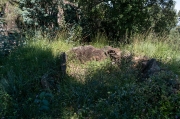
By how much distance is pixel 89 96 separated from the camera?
320 cm

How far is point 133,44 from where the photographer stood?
5863 mm

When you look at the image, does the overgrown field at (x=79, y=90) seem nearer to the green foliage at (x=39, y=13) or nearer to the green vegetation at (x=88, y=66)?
the green vegetation at (x=88, y=66)

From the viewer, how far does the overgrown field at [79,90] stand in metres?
2.79

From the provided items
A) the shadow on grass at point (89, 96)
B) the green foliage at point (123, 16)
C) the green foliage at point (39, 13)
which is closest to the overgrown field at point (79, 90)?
the shadow on grass at point (89, 96)

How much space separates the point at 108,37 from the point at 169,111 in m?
4.88

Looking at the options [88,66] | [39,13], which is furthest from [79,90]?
[39,13]

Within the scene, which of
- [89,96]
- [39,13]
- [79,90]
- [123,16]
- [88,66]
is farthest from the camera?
[39,13]

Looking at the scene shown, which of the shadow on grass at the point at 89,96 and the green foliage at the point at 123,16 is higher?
the green foliage at the point at 123,16

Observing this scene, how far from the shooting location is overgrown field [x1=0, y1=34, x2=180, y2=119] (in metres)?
2.79

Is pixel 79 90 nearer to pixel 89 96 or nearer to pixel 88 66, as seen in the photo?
pixel 89 96

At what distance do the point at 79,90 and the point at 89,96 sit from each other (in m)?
0.25

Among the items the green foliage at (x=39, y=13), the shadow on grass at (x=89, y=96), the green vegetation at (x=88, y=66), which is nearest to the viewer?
the shadow on grass at (x=89, y=96)

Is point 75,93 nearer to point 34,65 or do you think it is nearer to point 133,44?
point 34,65

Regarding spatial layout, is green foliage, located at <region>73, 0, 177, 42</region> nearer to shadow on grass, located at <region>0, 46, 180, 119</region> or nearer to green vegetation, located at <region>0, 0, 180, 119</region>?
green vegetation, located at <region>0, 0, 180, 119</region>
